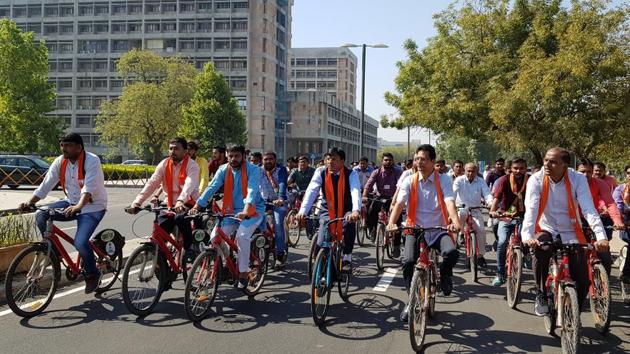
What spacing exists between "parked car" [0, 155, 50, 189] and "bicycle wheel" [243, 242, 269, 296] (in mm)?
23714

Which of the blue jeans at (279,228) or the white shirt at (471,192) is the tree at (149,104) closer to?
the blue jeans at (279,228)

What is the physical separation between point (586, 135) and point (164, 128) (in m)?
40.2

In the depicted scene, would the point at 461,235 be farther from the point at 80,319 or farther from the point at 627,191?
the point at 80,319

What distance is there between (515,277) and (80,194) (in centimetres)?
A: 509

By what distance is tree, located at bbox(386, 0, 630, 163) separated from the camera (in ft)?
59.1

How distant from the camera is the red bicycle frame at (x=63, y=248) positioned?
6.09 m

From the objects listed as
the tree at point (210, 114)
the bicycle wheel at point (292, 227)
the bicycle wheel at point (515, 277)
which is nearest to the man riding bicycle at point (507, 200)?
the bicycle wheel at point (515, 277)

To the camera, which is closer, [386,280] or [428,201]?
[428,201]

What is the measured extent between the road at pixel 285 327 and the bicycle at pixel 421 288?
0.22m

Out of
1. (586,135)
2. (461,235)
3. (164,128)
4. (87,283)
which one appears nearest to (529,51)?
(586,135)

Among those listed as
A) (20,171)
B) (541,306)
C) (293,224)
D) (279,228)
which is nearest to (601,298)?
(541,306)

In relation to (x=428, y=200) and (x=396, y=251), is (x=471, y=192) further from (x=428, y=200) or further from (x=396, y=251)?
(x=428, y=200)

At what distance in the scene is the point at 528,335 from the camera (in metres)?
5.62

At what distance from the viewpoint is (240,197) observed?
7.04 m
